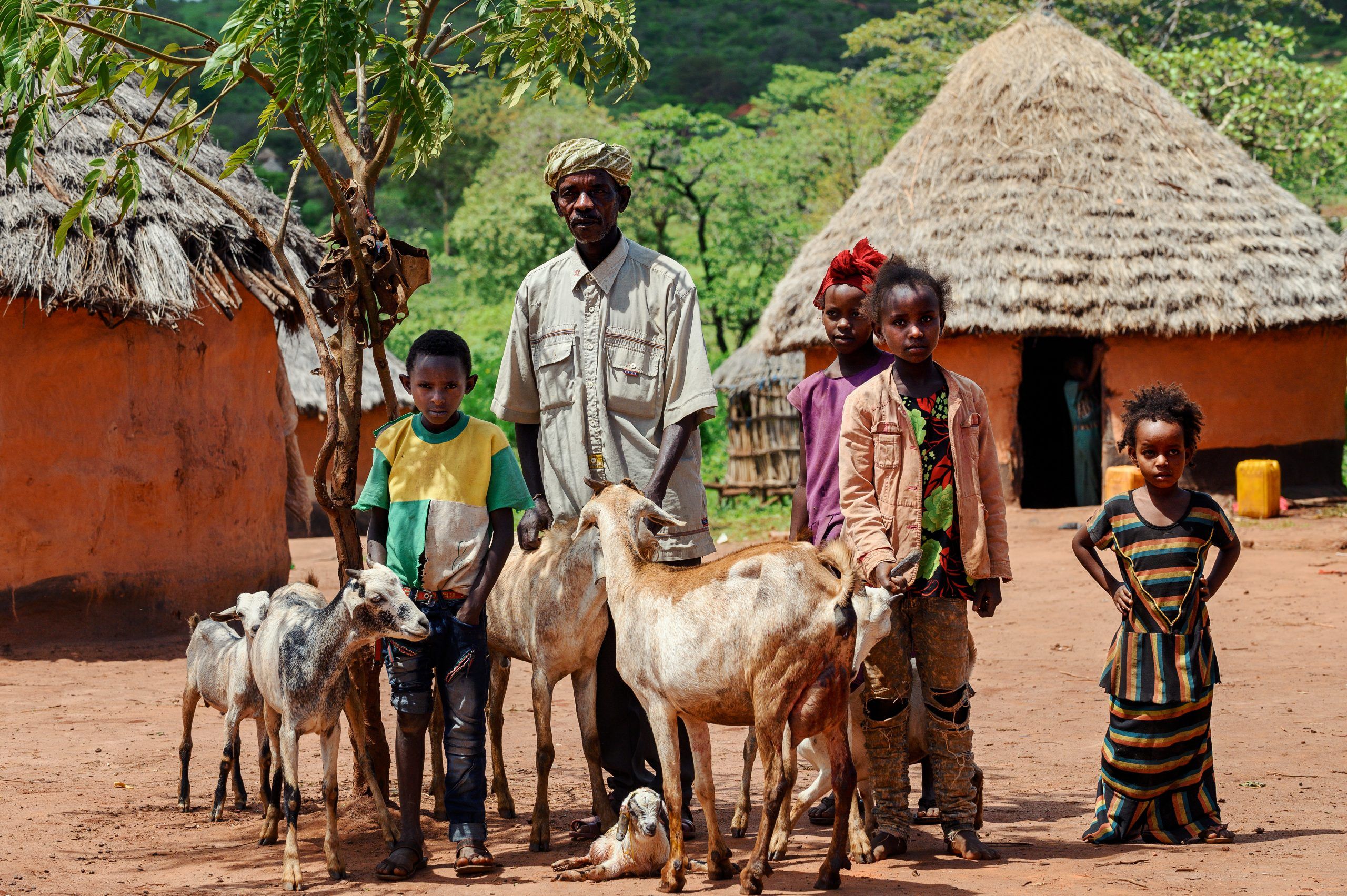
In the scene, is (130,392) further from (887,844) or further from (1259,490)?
(1259,490)

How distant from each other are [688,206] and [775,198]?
5.75ft

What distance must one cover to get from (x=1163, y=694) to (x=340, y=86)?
2986 mm

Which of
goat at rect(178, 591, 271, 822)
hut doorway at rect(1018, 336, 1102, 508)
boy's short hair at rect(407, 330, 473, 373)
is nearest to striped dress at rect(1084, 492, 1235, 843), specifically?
boy's short hair at rect(407, 330, 473, 373)

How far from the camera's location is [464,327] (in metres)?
30.4

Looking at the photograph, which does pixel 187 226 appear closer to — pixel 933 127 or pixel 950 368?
pixel 950 368

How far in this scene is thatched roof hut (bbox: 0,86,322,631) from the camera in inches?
312

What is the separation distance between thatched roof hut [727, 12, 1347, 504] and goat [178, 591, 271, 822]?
992 centimetres

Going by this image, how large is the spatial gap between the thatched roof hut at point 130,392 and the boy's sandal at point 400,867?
16.9ft

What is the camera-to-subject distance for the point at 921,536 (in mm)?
3854

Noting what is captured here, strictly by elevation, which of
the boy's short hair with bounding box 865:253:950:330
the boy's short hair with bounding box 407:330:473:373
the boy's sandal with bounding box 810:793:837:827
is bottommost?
the boy's sandal with bounding box 810:793:837:827

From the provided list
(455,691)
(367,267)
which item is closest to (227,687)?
(455,691)

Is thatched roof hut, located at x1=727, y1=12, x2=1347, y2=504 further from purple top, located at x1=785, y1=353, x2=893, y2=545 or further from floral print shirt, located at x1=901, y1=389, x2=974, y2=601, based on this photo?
floral print shirt, located at x1=901, y1=389, x2=974, y2=601

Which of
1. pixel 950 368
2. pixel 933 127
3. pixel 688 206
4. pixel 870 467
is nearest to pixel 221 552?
pixel 870 467

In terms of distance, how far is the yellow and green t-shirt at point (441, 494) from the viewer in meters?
3.92
